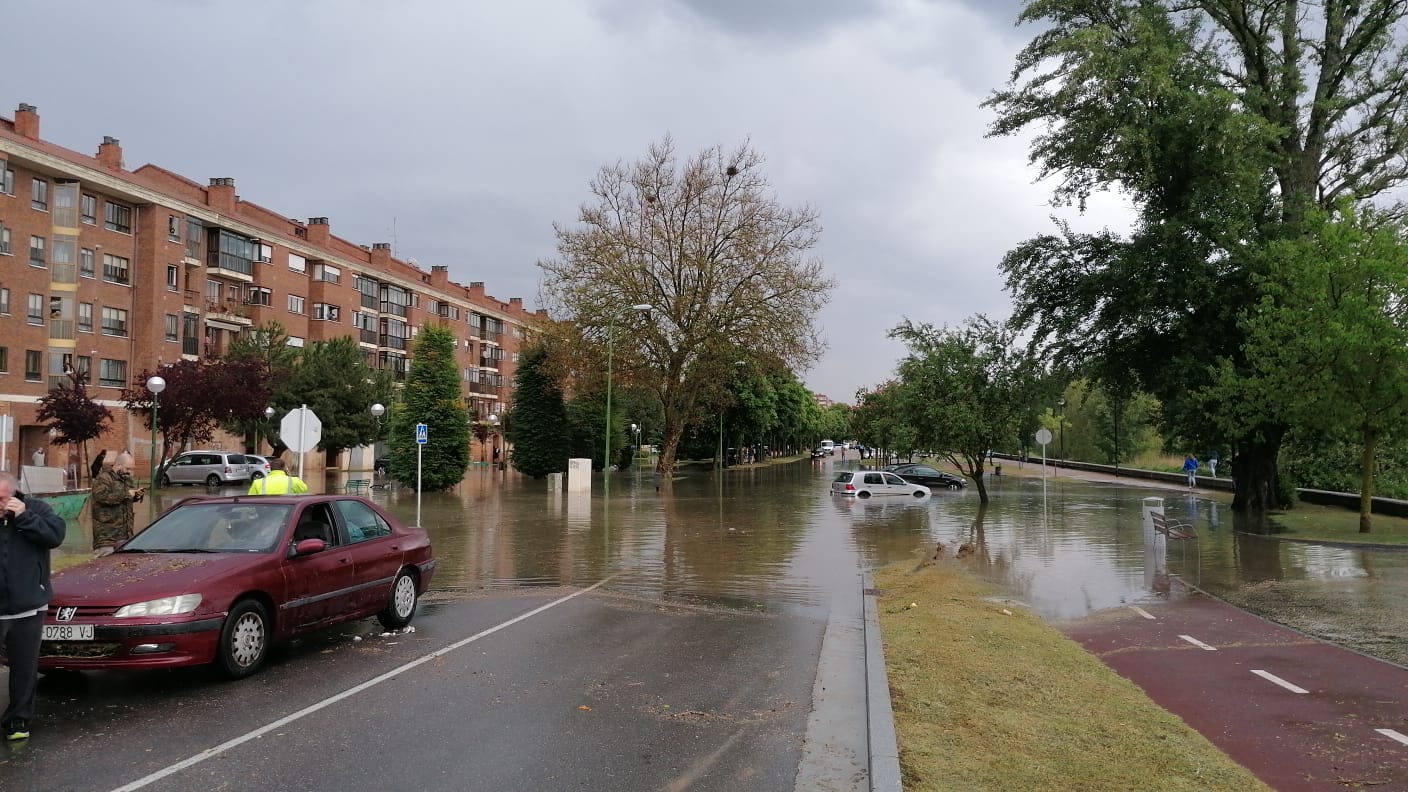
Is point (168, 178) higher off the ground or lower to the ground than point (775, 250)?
higher

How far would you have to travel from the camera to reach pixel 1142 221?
30703 mm

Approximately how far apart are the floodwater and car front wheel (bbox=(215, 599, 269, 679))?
5.36m

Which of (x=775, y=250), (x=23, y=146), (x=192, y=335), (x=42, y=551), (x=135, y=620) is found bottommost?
(x=135, y=620)

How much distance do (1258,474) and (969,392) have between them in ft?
30.8

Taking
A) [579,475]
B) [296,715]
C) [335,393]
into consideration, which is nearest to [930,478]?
[579,475]

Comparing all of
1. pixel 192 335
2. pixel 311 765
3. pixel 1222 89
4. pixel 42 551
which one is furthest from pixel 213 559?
pixel 192 335

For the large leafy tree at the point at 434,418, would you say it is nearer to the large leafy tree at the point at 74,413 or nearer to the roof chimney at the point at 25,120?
the large leafy tree at the point at 74,413

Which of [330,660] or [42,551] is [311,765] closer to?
[42,551]

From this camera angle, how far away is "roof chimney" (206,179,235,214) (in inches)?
2307

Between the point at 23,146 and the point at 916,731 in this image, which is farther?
the point at 23,146

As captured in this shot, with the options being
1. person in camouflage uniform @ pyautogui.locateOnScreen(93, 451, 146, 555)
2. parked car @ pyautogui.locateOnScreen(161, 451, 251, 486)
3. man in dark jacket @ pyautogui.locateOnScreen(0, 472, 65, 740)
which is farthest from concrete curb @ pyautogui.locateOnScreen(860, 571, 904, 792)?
parked car @ pyautogui.locateOnScreen(161, 451, 251, 486)

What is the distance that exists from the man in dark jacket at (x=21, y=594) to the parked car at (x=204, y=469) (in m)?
Answer: 39.6

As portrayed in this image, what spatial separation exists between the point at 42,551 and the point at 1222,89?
2969cm

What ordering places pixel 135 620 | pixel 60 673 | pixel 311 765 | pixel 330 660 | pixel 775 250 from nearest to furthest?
pixel 311 765 → pixel 135 620 → pixel 60 673 → pixel 330 660 → pixel 775 250
